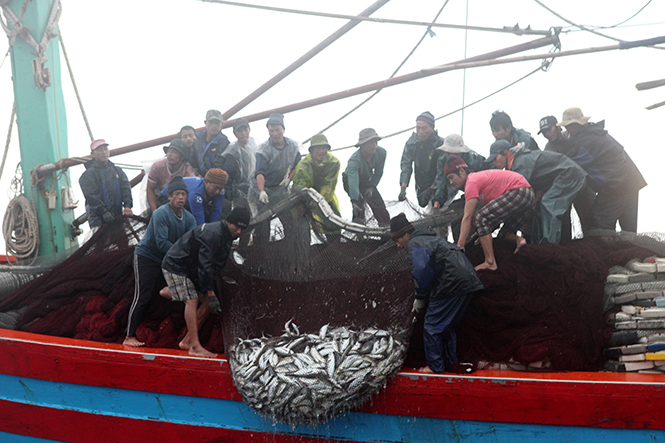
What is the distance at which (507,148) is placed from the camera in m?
6.02

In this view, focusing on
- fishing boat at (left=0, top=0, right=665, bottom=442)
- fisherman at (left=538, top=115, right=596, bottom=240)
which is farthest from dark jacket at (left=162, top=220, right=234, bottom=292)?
fisherman at (left=538, top=115, right=596, bottom=240)

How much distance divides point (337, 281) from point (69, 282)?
3.24 metres

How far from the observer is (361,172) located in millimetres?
7129

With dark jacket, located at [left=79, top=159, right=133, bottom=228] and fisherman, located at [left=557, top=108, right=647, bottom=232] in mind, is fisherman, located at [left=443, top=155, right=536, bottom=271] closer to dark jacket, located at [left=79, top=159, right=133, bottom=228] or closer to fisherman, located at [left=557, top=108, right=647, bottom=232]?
fisherman, located at [left=557, top=108, right=647, bottom=232]

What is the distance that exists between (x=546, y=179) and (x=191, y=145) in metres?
4.34

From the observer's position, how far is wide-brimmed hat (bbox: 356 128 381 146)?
7098 mm

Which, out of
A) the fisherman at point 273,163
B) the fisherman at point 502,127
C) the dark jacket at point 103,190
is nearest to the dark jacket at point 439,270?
the fisherman at point 502,127

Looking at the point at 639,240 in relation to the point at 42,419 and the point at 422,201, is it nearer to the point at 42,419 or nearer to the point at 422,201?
the point at 422,201

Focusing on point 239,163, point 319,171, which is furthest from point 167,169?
point 319,171

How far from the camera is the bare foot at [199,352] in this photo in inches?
200

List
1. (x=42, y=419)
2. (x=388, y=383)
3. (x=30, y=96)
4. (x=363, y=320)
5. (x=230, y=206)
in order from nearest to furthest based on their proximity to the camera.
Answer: (x=388, y=383)
(x=363, y=320)
(x=42, y=419)
(x=230, y=206)
(x=30, y=96)

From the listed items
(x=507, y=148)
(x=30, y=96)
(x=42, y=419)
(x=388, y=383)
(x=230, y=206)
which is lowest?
(x=42, y=419)

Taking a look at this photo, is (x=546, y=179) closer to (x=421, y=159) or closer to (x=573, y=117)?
(x=573, y=117)

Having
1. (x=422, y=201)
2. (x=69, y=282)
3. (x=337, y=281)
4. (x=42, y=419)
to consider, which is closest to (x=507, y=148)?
(x=422, y=201)
